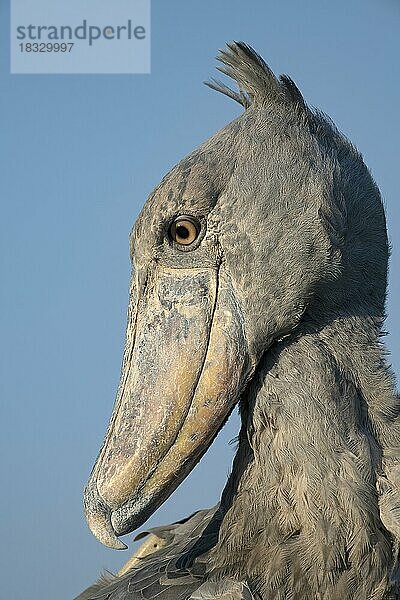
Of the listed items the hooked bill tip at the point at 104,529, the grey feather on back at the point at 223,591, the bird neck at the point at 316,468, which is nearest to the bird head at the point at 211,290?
the hooked bill tip at the point at 104,529

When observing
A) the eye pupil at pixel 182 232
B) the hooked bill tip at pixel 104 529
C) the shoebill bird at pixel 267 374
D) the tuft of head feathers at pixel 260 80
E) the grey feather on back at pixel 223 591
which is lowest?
the grey feather on back at pixel 223 591

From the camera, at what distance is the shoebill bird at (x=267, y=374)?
10.9 feet

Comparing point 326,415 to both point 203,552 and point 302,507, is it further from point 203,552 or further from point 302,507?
point 203,552

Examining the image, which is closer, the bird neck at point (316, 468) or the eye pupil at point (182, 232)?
the bird neck at point (316, 468)

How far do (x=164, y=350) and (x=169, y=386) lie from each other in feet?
0.43

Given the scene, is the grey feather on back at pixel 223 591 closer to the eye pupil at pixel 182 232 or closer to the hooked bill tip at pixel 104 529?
the hooked bill tip at pixel 104 529

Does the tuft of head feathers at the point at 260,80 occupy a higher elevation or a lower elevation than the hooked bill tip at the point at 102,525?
higher

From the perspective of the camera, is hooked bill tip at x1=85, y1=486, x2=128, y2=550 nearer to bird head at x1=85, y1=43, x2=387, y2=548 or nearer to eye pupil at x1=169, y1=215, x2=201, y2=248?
bird head at x1=85, y1=43, x2=387, y2=548

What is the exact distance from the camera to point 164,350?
3459mm

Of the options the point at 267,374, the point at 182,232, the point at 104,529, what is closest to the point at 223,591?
the point at 104,529

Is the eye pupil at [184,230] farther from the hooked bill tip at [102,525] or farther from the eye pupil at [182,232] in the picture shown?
the hooked bill tip at [102,525]

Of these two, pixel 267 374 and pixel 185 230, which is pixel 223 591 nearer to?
pixel 267 374

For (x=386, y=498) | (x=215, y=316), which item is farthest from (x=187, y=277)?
(x=386, y=498)

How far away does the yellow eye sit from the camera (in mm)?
3492
